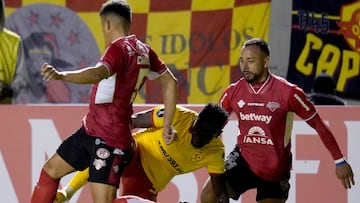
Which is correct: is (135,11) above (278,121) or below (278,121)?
above

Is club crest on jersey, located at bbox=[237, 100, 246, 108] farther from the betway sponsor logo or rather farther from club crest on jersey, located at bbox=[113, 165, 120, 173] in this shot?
club crest on jersey, located at bbox=[113, 165, 120, 173]

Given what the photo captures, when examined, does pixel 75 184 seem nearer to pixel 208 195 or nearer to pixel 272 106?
pixel 208 195

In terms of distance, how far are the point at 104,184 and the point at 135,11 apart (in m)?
4.48

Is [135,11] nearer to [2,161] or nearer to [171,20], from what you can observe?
[171,20]

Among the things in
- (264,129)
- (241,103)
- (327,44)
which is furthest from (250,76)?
(327,44)

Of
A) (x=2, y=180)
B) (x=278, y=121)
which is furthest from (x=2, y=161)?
(x=278, y=121)

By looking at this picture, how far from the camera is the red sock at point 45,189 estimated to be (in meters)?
8.16

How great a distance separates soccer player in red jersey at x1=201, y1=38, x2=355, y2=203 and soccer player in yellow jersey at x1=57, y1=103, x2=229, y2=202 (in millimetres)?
189

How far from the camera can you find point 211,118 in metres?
8.17

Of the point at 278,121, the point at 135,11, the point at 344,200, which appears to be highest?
the point at 135,11

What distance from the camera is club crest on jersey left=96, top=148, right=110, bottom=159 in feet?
25.9

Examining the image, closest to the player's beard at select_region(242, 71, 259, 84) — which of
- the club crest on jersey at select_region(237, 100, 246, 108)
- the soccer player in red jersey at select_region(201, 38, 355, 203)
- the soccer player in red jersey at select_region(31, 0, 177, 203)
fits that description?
the soccer player in red jersey at select_region(201, 38, 355, 203)

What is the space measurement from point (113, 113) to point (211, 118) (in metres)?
0.70

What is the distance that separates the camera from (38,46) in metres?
12.2
